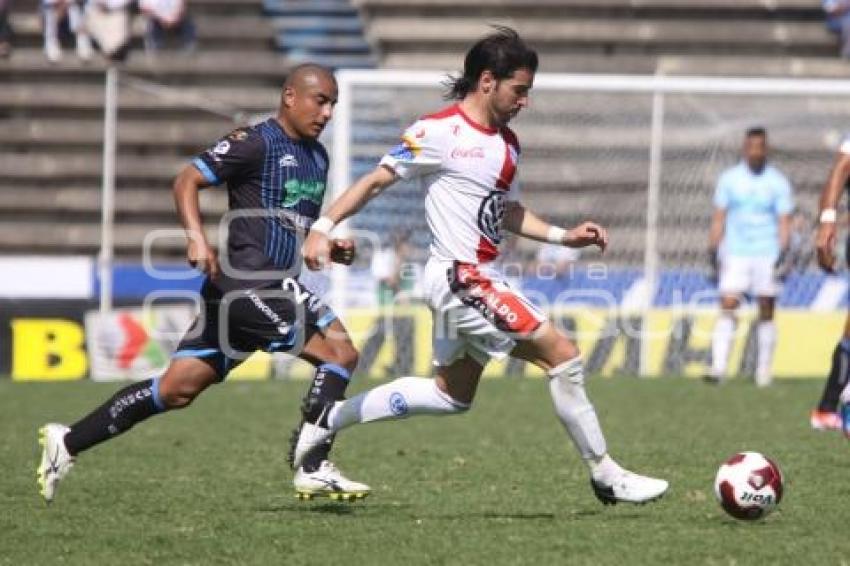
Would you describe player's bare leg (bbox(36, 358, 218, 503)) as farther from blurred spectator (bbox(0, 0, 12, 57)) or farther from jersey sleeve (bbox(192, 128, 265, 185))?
blurred spectator (bbox(0, 0, 12, 57))

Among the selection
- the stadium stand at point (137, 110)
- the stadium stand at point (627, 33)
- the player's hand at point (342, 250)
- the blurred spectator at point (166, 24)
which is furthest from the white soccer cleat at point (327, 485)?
the blurred spectator at point (166, 24)

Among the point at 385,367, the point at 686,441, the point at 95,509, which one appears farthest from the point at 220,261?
the point at 385,367

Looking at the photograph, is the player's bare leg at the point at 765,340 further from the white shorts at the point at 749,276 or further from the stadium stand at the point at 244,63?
the stadium stand at the point at 244,63

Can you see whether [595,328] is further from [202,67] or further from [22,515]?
[22,515]

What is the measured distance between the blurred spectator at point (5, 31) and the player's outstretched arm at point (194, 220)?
1853cm

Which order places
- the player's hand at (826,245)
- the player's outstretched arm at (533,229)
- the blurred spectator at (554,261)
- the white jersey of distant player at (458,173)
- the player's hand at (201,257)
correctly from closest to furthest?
the player's hand at (201,257), the white jersey of distant player at (458,173), the player's outstretched arm at (533,229), the player's hand at (826,245), the blurred spectator at (554,261)

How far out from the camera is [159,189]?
82.6 ft

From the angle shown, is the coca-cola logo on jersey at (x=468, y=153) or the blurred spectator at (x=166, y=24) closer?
the coca-cola logo on jersey at (x=468, y=153)

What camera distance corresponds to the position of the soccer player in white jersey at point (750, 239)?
1767cm

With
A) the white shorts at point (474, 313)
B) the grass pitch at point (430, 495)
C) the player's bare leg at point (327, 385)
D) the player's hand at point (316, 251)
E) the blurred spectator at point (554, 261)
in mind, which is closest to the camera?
the grass pitch at point (430, 495)

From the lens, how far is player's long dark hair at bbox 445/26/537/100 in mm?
7980

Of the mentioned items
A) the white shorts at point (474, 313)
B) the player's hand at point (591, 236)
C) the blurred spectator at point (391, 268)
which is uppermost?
the player's hand at point (591, 236)

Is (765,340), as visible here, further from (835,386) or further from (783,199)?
(835,386)

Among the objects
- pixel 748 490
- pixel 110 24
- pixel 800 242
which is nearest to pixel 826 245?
pixel 748 490
